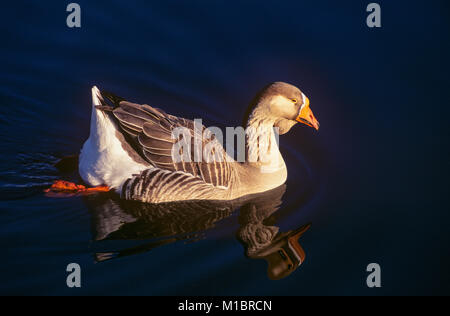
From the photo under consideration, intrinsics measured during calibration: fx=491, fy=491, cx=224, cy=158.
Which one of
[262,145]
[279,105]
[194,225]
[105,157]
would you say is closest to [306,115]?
[279,105]

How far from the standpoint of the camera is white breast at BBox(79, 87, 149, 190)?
6.70 m

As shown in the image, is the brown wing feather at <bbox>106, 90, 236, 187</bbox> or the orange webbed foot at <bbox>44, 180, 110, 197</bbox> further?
the orange webbed foot at <bbox>44, 180, 110, 197</bbox>

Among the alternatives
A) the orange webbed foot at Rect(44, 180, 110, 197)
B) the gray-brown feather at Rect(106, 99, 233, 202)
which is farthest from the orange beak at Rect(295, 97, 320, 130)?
the orange webbed foot at Rect(44, 180, 110, 197)

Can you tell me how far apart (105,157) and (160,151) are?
0.77m

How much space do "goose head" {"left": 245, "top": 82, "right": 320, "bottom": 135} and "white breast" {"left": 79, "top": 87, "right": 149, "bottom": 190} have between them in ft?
5.77

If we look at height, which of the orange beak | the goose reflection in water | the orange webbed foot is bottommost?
the goose reflection in water

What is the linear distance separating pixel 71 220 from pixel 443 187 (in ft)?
17.6

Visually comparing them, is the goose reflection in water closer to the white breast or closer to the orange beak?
the white breast

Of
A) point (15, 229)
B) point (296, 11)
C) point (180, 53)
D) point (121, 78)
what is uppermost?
point (296, 11)

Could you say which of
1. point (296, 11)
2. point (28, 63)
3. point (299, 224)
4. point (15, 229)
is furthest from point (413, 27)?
point (15, 229)

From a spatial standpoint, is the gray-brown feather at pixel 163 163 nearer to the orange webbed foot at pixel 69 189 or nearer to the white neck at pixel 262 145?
the orange webbed foot at pixel 69 189

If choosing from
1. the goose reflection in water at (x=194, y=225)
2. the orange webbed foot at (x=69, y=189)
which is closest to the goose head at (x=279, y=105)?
the goose reflection in water at (x=194, y=225)

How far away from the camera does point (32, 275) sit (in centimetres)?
541

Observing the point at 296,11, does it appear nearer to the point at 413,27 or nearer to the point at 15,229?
the point at 413,27
